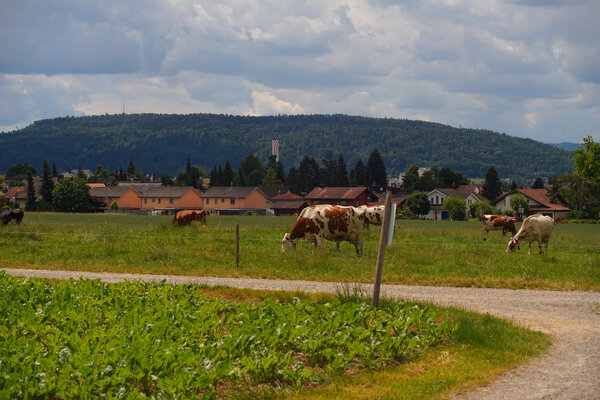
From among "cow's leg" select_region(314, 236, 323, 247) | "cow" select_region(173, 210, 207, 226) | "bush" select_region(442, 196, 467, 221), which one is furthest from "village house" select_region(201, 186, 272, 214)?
"cow's leg" select_region(314, 236, 323, 247)

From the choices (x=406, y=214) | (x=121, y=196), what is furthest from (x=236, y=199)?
(x=406, y=214)

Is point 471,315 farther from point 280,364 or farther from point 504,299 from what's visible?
point 280,364

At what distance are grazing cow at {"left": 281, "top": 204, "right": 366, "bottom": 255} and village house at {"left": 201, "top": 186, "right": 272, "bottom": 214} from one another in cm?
12429

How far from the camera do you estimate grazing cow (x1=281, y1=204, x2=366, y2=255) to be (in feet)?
91.1

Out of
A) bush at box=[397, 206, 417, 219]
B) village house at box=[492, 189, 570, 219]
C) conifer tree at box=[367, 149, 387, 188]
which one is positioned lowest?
bush at box=[397, 206, 417, 219]

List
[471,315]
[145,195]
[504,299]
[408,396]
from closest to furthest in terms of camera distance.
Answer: [408,396] < [471,315] < [504,299] < [145,195]

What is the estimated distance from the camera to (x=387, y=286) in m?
19.5

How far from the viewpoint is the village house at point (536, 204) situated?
117875mm

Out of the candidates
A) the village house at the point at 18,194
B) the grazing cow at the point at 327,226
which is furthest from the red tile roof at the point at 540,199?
the village house at the point at 18,194

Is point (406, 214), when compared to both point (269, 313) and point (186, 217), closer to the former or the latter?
point (186, 217)

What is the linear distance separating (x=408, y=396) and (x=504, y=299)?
9.07 metres

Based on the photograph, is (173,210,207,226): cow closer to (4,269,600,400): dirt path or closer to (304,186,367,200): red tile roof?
(4,269,600,400): dirt path

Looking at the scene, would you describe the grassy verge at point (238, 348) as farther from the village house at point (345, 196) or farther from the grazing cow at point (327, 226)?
the village house at point (345, 196)

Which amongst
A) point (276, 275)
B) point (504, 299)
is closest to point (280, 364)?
point (504, 299)
